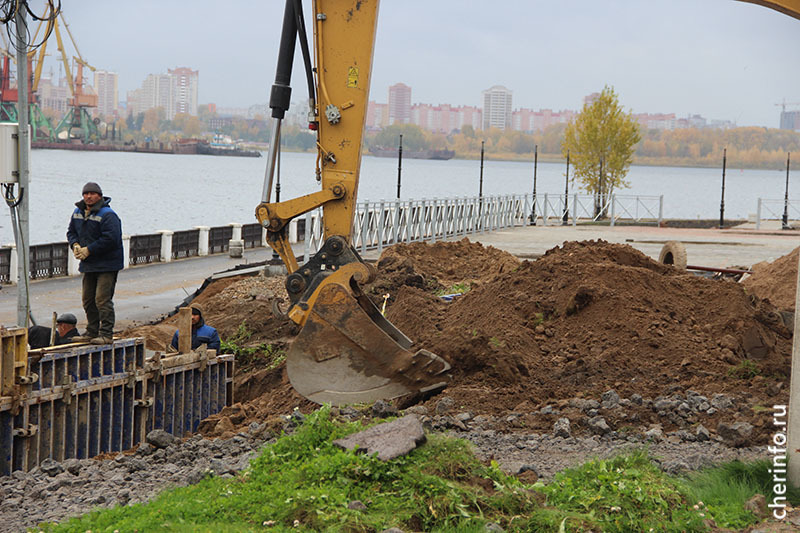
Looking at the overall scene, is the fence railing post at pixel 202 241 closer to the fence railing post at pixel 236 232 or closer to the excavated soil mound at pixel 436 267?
the fence railing post at pixel 236 232

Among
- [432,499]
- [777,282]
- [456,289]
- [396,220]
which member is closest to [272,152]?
[432,499]

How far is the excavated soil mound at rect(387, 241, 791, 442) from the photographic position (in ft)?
32.8

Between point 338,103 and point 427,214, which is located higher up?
point 338,103

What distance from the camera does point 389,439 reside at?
684 centimetres

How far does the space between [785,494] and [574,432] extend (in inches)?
86.2

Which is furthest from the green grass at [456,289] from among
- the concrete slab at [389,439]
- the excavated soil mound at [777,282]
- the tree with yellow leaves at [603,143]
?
the tree with yellow leaves at [603,143]

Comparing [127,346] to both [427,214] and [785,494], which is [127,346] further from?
[427,214]

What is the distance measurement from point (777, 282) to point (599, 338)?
6655 mm

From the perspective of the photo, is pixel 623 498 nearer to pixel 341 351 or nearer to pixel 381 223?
pixel 341 351

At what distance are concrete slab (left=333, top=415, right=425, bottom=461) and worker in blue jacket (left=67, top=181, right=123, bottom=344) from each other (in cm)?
437

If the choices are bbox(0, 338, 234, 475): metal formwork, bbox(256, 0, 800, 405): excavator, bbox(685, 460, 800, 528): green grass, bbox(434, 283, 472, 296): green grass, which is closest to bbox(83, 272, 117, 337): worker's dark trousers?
bbox(0, 338, 234, 475): metal formwork

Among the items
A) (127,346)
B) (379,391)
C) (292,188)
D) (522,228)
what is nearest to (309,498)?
(379,391)

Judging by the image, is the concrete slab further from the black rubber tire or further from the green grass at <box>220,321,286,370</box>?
the black rubber tire

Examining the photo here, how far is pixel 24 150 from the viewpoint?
12.8 m
